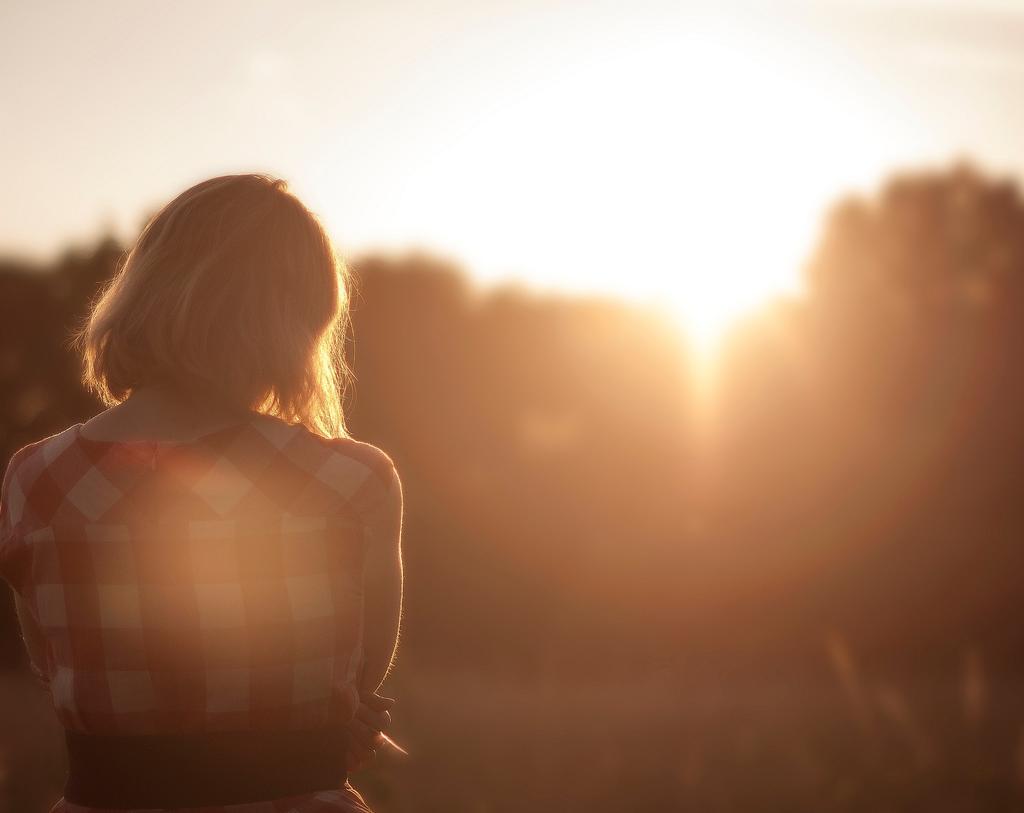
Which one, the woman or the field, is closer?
the woman

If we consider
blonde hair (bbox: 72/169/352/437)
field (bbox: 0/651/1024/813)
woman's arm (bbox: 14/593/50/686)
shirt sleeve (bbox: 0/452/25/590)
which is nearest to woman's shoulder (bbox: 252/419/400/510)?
blonde hair (bbox: 72/169/352/437)

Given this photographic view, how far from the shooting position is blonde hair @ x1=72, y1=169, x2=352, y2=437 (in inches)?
73.2

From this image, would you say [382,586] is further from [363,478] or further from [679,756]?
[679,756]

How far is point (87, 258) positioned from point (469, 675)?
8.21 meters

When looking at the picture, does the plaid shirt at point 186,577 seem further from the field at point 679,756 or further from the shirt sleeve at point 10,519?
the field at point 679,756

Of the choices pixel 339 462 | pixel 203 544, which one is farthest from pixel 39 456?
pixel 339 462

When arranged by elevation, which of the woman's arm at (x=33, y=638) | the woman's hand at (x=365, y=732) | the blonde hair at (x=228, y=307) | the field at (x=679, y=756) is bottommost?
the field at (x=679, y=756)

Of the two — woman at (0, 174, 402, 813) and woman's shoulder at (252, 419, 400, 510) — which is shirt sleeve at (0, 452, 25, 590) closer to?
woman at (0, 174, 402, 813)

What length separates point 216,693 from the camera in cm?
177

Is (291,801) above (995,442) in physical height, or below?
above

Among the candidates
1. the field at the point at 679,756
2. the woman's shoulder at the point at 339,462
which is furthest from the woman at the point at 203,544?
the field at the point at 679,756

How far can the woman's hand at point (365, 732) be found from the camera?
1.98 m

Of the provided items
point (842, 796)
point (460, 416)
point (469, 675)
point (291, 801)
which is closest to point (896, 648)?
point (469, 675)

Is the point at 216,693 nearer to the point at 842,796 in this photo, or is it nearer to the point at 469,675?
the point at 842,796
